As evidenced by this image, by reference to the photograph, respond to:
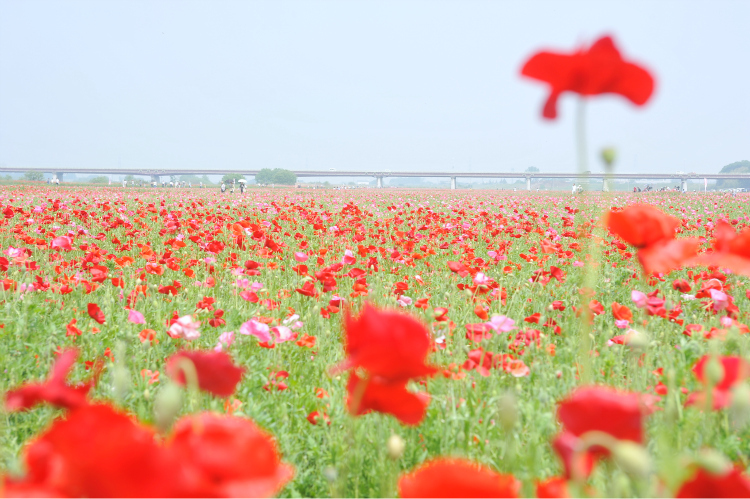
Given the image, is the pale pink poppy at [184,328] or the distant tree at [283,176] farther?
the distant tree at [283,176]

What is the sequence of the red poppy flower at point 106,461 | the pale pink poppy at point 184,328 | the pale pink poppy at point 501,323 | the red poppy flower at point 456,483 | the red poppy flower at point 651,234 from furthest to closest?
1. the pale pink poppy at point 184,328
2. the pale pink poppy at point 501,323
3. the red poppy flower at point 651,234
4. the red poppy flower at point 456,483
5. the red poppy flower at point 106,461

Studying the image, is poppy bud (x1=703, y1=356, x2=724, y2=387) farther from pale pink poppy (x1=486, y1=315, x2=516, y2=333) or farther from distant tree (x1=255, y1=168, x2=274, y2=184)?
distant tree (x1=255, y1=168, x2=274, y2=184)

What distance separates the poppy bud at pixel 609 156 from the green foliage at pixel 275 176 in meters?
103

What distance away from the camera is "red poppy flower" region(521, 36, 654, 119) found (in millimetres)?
1006

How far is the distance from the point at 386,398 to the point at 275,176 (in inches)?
4115

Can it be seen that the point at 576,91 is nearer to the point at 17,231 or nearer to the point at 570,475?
the point at 570,475

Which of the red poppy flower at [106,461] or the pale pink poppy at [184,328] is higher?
the red poppy flower at [106,461]

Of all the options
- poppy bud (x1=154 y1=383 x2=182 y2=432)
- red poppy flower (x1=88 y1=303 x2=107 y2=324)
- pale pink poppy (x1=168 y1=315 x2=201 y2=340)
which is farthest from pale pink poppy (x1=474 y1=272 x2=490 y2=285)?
poppy bud (x1=154 y1=383 x2=182 y2=432)

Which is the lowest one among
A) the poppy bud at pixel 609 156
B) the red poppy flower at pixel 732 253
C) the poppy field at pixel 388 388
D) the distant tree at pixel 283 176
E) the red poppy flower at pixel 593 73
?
the poppy field at pixel 388 388

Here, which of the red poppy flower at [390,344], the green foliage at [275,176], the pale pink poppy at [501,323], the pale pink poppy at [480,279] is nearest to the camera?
the red poppy flower at [390,344]

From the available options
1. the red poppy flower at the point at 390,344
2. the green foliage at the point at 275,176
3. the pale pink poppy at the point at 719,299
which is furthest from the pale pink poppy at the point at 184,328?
the green foliage at the point at 275,176

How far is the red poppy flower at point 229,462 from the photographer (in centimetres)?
55

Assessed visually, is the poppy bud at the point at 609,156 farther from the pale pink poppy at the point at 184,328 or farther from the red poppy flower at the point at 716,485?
the pale pink poppy at the point at 184,328

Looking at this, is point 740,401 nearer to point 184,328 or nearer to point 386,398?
point 386,398
